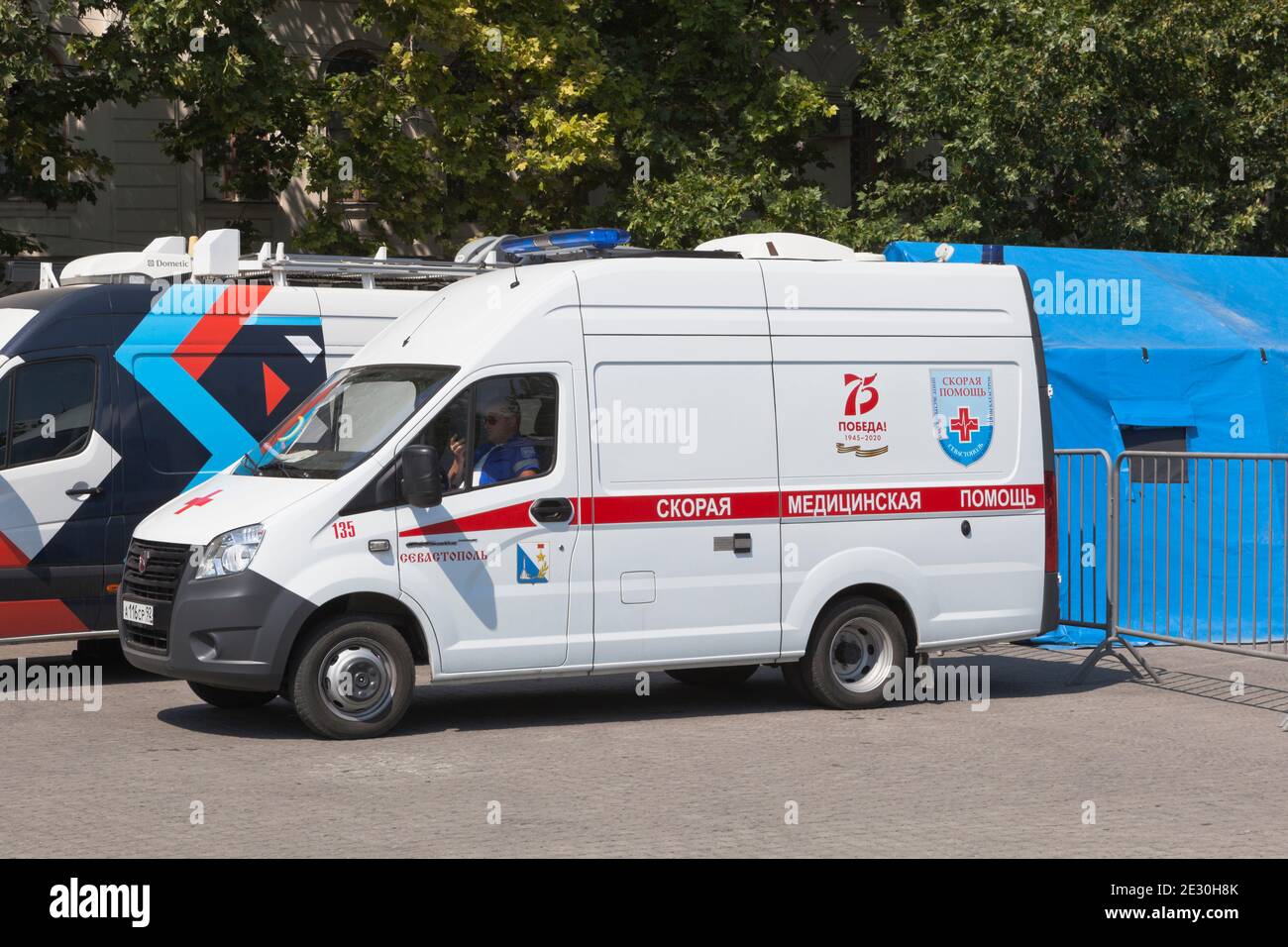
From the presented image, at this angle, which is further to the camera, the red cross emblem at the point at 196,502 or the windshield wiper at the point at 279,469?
the red cross emblem at the point at 196,502

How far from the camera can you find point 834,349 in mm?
10539

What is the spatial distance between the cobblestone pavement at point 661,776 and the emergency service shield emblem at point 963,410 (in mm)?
1645

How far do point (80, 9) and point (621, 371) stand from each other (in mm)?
15498

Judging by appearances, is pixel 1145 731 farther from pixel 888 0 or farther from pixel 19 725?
pixel 888 0

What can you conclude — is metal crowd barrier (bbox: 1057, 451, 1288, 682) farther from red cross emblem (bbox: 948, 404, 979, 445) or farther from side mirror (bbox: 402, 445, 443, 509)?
side mirror (bbox: 402, 445, 443, 509)

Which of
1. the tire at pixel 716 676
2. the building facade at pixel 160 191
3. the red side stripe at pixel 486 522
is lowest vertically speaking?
the tire at pixel 716 676

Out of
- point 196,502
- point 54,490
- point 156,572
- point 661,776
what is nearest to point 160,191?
point 54,490

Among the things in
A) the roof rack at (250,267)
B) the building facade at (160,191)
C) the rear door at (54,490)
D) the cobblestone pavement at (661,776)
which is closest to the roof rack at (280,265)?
the roof rack at (250,267)

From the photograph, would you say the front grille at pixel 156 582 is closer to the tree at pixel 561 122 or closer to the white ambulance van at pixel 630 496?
the white ambulance van at pixel 630 496

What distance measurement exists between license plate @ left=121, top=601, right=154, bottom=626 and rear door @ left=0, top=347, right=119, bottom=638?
175 centimetres

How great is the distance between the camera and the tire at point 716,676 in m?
11.8

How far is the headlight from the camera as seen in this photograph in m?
9.14

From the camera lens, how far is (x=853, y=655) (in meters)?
10.9

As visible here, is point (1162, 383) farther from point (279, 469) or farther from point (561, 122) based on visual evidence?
point (561, 122)
